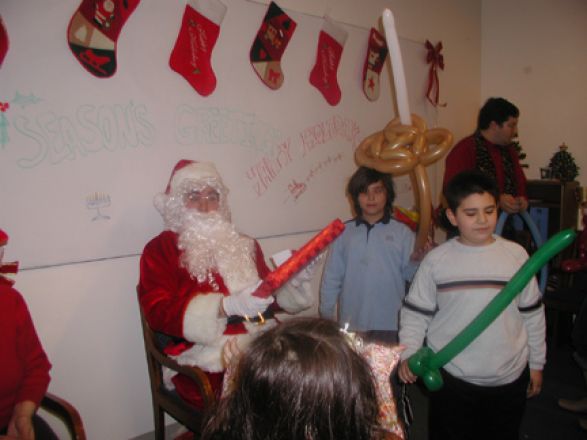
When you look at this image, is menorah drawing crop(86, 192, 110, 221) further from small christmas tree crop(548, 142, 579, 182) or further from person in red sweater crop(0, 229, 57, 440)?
small christmas tree crop(548, 142, 579, 182)

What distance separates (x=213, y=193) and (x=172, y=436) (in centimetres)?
139

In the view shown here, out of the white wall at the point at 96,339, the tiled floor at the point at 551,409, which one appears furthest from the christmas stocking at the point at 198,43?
the tiled floor at the point at 551,409

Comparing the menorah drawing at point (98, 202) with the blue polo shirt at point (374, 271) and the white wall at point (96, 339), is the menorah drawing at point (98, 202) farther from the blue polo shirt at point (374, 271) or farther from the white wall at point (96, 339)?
the blue polo shirt at point (374, 271)

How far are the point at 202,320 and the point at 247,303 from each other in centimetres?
30

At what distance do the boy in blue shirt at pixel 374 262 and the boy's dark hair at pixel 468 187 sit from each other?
60cm

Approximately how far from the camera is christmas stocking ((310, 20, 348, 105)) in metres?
2.76

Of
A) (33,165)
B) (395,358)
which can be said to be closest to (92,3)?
(33,165)

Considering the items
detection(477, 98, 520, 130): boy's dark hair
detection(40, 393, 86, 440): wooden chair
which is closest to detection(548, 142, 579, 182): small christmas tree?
detection(477, 98, 520, 130): boy's dark hair

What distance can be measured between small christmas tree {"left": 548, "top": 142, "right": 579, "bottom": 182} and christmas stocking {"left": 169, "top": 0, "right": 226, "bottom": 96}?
3034 millimetres

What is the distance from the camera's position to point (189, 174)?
2.01 meters

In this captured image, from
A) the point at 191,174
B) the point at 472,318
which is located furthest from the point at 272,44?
the point at 472,318

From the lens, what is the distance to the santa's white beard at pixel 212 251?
192cm

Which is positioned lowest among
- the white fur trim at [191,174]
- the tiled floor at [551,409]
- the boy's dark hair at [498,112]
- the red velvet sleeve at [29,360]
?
the tiled floor at [551,409]

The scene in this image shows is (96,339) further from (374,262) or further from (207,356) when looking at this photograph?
(374,262)
